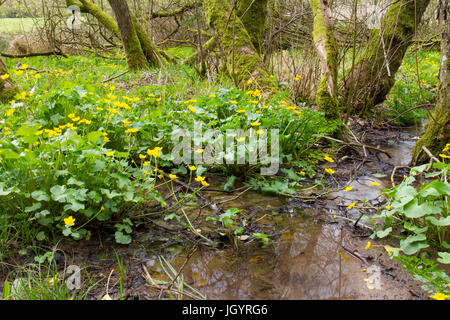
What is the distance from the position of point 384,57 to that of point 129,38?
4.31 meters

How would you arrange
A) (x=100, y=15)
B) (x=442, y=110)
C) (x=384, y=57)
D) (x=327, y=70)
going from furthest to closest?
(x=100, y=15), (x=384, y=57), (x=327, y=70), (x=442, y=110)

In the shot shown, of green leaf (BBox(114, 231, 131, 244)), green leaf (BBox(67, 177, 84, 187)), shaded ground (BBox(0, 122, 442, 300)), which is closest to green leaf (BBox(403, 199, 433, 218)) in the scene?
shaded ground (BBox(0, 122, 442, 300))

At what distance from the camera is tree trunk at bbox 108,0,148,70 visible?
5855 mm

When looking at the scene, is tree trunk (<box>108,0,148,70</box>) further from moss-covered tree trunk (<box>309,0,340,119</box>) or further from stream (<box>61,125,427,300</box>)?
stream (<box>61,125,427,300</box>)

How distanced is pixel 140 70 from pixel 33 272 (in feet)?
16.0

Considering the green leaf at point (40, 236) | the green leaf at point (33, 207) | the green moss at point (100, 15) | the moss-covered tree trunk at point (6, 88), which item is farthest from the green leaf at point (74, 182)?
the green moss at point (100, 15)

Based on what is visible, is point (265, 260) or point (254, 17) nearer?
point (265, 260)

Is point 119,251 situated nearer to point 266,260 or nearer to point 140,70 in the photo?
point 266,260

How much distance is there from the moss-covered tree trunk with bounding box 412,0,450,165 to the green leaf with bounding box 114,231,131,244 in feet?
7.95

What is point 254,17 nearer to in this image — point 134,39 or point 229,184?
point 134,39

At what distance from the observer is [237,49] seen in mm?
4105

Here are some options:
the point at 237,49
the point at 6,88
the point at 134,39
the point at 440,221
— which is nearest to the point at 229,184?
the point at 440,221
